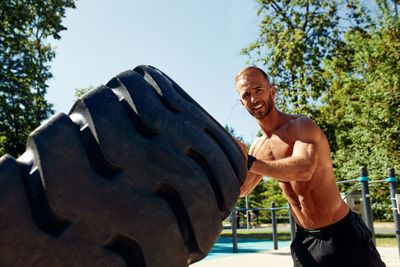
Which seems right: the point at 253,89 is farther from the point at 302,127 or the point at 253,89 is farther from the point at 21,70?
the point at 21,70

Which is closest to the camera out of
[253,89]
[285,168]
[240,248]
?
[285,168]

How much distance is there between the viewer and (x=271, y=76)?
13328 millimetres

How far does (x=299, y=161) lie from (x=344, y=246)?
3.26ft

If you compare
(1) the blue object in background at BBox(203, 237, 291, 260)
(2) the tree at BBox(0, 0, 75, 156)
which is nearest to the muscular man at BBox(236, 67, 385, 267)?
(1) the blue object in background at BBox(203, 237, 291, 260)

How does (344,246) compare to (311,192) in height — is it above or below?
below

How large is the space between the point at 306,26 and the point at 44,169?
1507 centimetres

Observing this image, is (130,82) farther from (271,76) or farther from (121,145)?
(271,76)

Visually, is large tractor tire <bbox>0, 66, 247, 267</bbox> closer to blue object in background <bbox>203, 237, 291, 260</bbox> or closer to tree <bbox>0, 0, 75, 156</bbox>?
blue object in background <bbox>203, 237, 291, 260</bbox>

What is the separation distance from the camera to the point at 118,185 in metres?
0.57

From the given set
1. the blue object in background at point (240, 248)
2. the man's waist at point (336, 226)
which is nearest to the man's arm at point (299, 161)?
the man's waist at point (336, 226)

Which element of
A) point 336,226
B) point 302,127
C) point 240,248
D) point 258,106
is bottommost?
point 240,248

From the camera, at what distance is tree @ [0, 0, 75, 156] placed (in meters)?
9.22

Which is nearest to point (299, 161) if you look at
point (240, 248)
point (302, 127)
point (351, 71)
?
point (302, 127)

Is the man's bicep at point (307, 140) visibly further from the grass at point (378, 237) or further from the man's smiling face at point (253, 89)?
the grass at point (378, 237)
